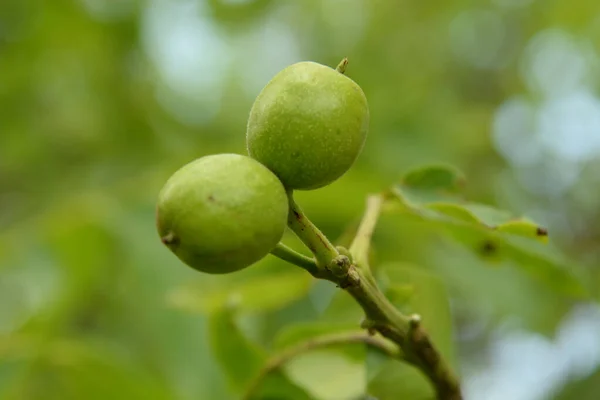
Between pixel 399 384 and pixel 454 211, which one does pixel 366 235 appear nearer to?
pixel 454 211

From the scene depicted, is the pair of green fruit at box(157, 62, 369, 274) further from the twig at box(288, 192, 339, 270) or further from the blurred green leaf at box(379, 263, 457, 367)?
the blurred green leaf at box(379, 263, 457, 367)

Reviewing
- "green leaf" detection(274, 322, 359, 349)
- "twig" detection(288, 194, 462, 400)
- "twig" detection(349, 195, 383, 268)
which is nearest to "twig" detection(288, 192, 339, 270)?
"twig" detection(288, 194, 462, 400)

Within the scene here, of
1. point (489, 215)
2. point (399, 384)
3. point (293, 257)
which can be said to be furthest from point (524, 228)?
point (293, 257)

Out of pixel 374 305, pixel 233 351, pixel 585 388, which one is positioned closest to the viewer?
pixel 374 305

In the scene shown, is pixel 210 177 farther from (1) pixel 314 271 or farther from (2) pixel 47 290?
(2) pixel 47 290

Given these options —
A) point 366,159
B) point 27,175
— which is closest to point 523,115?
point 366,159

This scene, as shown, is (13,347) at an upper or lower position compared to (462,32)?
lower
